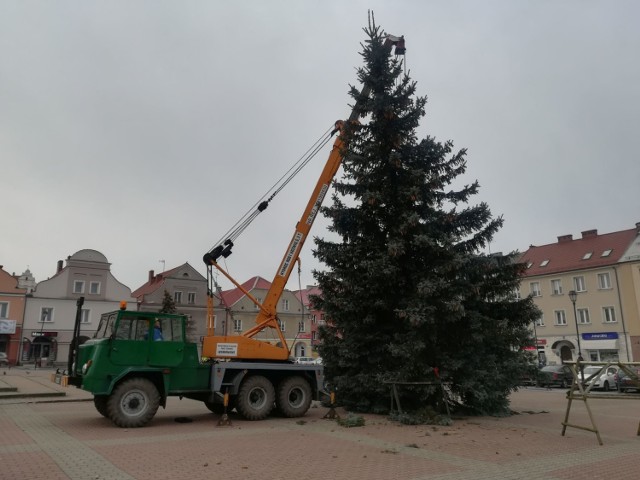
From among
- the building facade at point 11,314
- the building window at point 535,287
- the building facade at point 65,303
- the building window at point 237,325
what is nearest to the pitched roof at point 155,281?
the building facade at point 65,303

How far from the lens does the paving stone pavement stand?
7.66 metres

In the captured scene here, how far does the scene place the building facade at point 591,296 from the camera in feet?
143

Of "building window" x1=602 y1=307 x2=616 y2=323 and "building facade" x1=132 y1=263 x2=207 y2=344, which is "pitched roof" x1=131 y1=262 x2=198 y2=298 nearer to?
"building facade" x1=132 y1=263 x2=207 y2=344

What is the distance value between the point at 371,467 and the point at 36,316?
4997cm

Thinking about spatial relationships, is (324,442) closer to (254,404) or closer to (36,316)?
(254,404)

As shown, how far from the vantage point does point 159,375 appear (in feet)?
40.2

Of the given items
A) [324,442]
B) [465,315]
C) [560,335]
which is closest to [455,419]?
[465,315]

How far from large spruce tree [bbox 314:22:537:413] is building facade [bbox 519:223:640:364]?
1142 inches

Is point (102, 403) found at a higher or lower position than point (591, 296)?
lower

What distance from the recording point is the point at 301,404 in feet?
46.1

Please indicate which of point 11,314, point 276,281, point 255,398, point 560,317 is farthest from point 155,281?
point 255,398

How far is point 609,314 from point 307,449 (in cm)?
4361

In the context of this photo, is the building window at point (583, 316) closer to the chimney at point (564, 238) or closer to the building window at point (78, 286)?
the chimney at point (564, 238)

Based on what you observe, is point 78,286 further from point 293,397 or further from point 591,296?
point 591,296
